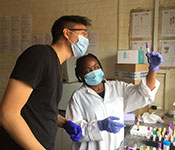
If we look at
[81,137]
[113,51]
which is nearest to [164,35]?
[113,51]

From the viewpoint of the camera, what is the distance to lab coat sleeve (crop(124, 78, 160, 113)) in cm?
131

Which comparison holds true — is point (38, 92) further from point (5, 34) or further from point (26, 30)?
point (5, 34)

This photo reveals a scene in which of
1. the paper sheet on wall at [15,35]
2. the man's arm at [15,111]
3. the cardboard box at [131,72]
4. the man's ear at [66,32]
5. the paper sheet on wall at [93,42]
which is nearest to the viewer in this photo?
the man's arm at [15,111]

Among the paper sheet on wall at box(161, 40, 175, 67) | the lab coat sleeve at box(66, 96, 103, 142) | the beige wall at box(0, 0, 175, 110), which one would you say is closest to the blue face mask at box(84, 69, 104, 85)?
the lab coat sleeve at box(66, 96, 103, 142)

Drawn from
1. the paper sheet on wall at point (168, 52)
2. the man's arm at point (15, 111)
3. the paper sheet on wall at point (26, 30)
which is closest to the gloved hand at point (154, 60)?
the man's arm at point (15, 111)

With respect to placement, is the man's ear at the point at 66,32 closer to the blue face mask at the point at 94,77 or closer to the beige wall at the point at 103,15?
the blue face mask at the point at 94,77

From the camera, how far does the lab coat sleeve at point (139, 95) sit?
1307 mm

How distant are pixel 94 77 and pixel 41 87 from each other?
64 centimetres

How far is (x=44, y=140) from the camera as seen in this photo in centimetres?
91

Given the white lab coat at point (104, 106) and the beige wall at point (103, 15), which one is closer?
the white lab coat at point (104, 106)

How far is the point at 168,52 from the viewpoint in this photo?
2225 mm

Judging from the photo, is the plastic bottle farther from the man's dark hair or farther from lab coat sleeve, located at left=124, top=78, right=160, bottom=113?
the man's dark hair

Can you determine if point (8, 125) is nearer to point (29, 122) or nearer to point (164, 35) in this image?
point (29, 122)

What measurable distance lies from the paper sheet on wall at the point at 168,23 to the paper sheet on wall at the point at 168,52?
10cm
